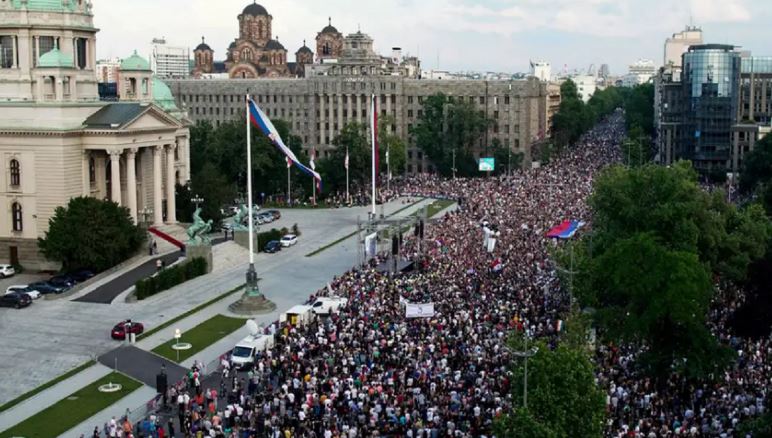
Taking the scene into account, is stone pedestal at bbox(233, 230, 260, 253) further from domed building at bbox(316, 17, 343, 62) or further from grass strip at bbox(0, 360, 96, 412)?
domed building at bbox(316, 17, 343, 62)

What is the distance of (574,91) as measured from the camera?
17925cm

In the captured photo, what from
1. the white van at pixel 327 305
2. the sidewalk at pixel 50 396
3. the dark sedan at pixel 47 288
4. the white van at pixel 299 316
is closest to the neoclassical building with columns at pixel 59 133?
the dark sedan at pixel 47 288

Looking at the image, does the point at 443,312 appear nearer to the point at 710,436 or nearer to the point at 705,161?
the point at 710,436

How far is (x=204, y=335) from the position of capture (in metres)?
48.5

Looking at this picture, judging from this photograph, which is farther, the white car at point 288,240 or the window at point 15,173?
the white car at point 288,240

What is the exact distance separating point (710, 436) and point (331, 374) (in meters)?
13.9

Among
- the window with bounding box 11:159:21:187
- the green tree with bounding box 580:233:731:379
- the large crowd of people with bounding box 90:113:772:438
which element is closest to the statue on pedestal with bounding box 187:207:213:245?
the large crowd of people with bounding box 90:113:772:438

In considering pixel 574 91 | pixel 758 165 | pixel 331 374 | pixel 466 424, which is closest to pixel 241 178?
pixel 758 165

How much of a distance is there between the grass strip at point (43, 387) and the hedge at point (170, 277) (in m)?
13.0

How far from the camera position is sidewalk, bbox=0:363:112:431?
36.0 meters

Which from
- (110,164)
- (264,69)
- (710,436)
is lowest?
(710,436)

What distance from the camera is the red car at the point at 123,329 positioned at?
4703 cm

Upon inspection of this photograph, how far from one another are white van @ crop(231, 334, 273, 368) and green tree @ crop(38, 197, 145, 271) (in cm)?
2208

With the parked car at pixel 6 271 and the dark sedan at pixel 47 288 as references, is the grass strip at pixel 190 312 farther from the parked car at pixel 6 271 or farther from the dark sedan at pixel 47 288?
the parked car at pixel 6 271
